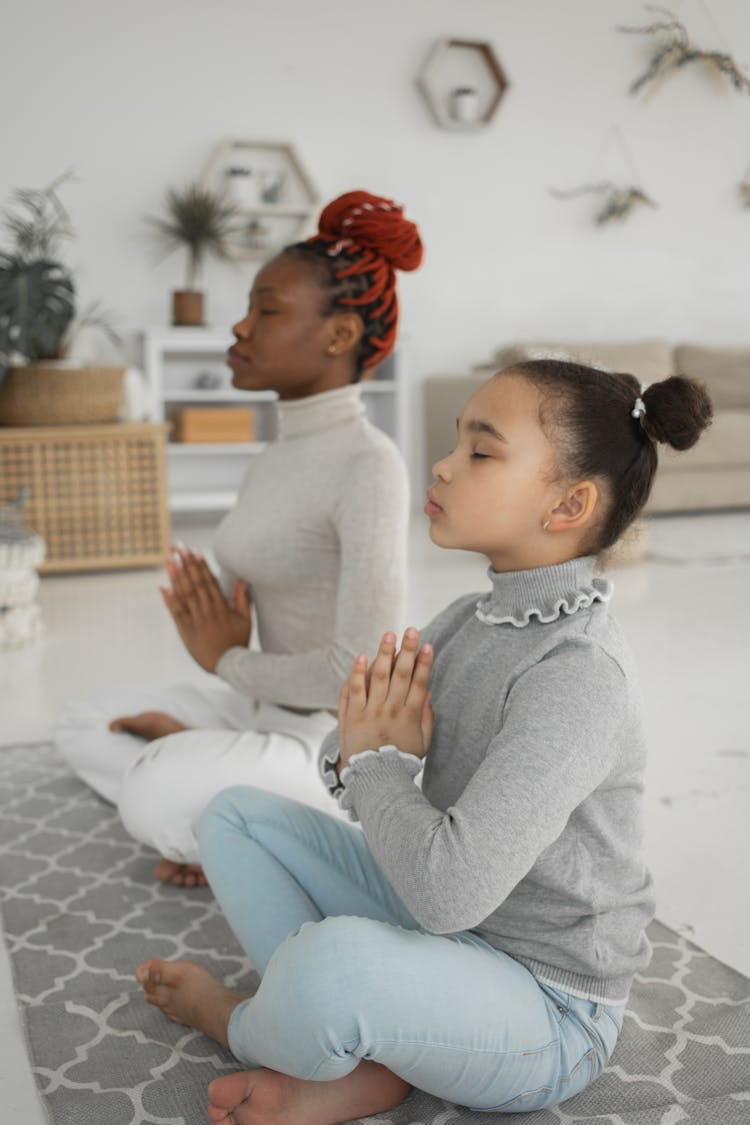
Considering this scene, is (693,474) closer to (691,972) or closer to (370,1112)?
(691,972)

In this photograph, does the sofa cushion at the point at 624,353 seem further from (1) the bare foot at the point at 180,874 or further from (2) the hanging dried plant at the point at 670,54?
(1) the bare foot at the point at 180,874

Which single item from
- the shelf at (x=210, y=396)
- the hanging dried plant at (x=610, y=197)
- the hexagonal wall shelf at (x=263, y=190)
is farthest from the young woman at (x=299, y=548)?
the hanging dried plant at (x=610, y=197)

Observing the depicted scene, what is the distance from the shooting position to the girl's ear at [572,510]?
1133mm

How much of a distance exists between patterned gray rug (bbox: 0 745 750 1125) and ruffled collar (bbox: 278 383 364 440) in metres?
0.68

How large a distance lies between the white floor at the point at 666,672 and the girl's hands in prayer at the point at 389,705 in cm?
49

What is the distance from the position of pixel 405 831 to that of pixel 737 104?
6427 millimetres

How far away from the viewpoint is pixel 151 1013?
1.37 meters

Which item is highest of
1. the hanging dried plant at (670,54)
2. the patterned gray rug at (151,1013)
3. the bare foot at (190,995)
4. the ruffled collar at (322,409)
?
the hanging dried plant at (670,54)

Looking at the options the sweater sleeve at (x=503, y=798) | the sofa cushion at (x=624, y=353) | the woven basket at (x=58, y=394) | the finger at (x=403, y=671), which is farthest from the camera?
the sofa cushion at (x=624, y=353)

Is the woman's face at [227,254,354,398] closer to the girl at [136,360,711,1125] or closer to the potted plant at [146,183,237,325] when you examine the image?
the girl at [136,360,711,1125]

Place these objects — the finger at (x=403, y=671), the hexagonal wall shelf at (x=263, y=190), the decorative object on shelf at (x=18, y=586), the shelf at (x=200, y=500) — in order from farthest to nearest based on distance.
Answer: the hexagonal wall shelf at (x=263, y=190) → the shelf at (x=200, y=500) → the decorative object on shelf at (x=18, y=586) → the finger at (x=403, y=671)

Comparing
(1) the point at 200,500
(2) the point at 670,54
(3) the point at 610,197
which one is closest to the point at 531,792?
(1) the point at 200,500

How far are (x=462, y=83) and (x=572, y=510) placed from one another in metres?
5.38

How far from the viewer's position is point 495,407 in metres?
1.15
